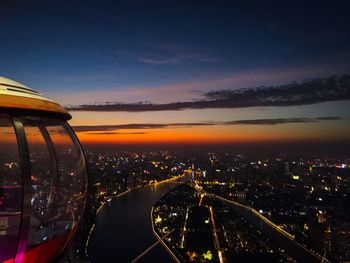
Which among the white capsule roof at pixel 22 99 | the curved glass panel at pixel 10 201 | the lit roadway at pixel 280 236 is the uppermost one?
the white capsule roof at pixel 22 99

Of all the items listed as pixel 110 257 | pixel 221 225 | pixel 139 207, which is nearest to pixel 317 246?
pixel 221 225

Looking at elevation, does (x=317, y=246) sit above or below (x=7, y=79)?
below

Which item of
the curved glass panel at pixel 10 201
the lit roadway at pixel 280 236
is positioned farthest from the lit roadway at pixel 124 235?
the curved glass panel at pixel 10 201

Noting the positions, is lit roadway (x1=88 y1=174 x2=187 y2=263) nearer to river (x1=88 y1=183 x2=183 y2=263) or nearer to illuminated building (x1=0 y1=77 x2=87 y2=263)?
river (x1=88 y1=183 x2=183 y2=263)

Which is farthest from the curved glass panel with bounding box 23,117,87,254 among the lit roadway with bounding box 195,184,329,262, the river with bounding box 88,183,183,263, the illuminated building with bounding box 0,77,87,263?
the river with bounding box 88,183,183,263

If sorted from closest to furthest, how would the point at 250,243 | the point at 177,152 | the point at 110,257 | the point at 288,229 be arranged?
the point at 110,257 → the point at 250,243 → the point at 288,229 → the point at 177,152

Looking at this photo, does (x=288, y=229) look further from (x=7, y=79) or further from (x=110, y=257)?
(x=7, y=79)

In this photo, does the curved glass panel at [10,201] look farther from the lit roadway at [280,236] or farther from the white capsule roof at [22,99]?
the lit roadway at [280,236]

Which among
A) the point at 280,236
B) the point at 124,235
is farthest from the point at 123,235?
the point at 280,236
